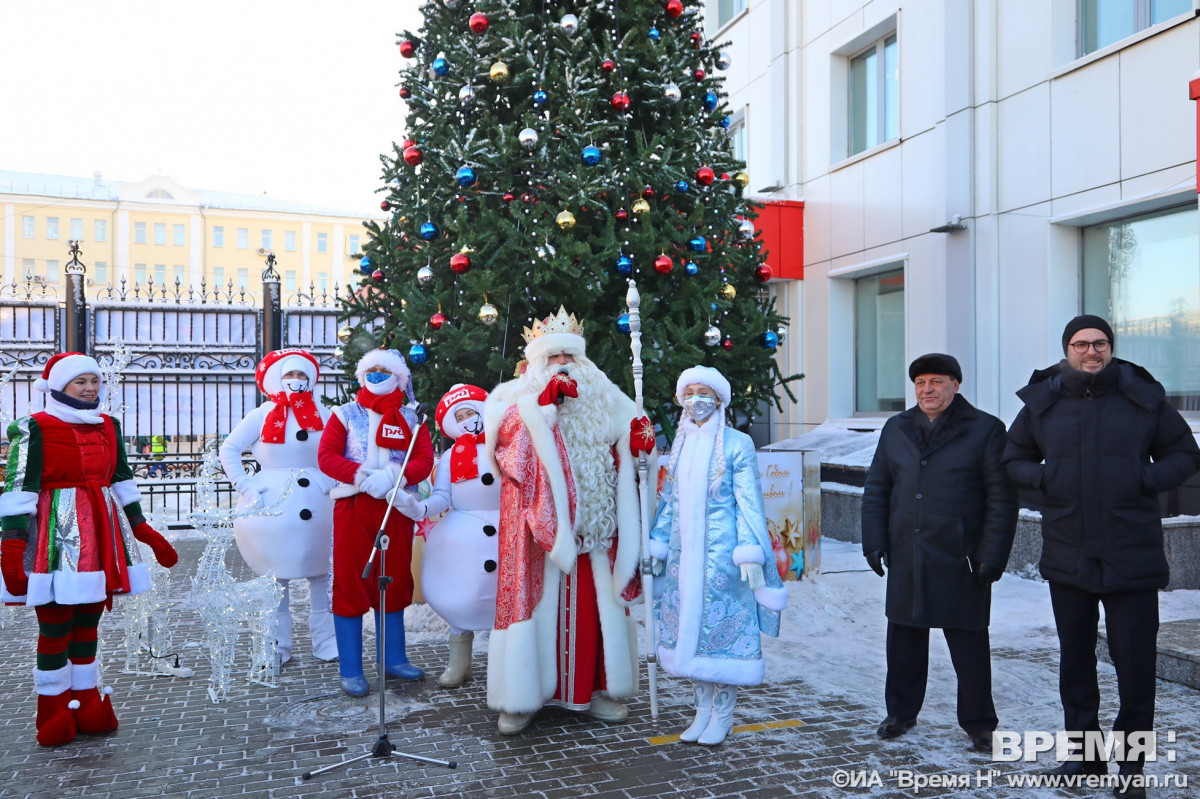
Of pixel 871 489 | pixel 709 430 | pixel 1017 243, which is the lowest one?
pixel 871 489

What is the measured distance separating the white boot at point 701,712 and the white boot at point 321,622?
9.26 feet

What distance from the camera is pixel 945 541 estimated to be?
4738 millimetres

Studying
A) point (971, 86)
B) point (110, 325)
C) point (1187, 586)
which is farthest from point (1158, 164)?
point (110, 325)

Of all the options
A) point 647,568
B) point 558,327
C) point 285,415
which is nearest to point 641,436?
point 647,568

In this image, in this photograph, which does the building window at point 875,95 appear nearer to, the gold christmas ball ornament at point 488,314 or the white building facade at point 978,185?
the white building facade at point 978,185

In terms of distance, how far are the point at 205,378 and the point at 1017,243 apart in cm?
1175

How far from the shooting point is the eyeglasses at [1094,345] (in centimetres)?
426

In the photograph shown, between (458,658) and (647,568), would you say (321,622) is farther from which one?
(647,568)

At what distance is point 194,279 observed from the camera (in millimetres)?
53031

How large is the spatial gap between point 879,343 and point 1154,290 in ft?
14.2

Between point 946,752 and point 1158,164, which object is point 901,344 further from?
point 946,752

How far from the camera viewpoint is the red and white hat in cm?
509

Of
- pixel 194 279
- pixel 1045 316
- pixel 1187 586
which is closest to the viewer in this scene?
pixel 1187 586

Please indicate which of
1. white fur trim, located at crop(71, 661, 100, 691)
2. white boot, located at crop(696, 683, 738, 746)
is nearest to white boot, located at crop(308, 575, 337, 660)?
white fur trim, located at crop(71, 661, 100, 691)
